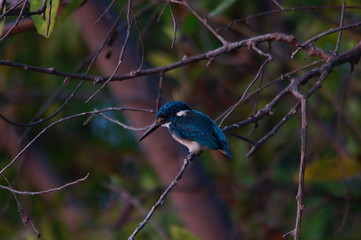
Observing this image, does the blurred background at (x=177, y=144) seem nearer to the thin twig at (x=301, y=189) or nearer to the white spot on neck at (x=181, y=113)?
the white spot on neck at (x=181, y=113)

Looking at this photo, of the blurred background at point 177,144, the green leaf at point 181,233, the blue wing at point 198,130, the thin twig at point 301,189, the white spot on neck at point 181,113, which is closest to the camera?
the thin twig at point 301,189

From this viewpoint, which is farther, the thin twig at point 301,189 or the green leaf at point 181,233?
the green leaf at point 181,233

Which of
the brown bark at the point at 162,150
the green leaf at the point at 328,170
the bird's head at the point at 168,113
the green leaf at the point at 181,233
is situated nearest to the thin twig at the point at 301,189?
the bird's head at the point at 168,113

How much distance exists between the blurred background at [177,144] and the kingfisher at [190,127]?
493 mm

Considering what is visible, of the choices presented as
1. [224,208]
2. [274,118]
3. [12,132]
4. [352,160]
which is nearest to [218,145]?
[352,160]

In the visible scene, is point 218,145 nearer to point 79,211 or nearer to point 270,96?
point 270,96

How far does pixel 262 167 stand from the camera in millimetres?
5602

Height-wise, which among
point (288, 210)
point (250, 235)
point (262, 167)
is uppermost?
point (262, 167)

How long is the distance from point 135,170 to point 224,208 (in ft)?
6.91

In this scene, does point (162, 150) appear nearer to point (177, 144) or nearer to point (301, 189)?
point (177, 144)

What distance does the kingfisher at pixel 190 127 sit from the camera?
3033mm

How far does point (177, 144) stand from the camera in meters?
4.34

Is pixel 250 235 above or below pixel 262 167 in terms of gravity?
below

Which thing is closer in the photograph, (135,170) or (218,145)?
(218,145)
